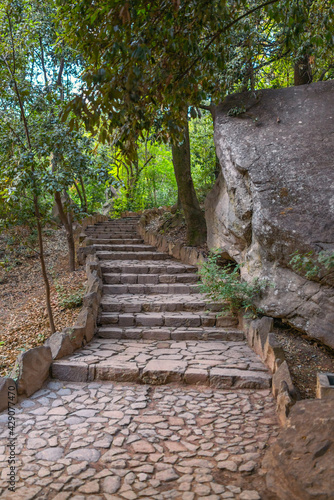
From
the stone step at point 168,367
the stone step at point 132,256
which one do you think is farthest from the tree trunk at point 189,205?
the stone step at point 168,367

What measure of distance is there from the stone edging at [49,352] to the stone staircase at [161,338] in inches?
5.6

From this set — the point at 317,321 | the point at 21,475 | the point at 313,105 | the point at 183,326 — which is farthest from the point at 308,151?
the point at 21,475

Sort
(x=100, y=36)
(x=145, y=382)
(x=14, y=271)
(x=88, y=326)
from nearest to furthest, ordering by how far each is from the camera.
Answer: (x=100, y=36) → (x=145, y=382) → (x=88, y=326) → (x=14, y=271)

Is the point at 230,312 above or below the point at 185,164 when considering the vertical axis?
below

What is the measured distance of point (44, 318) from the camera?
7.38m

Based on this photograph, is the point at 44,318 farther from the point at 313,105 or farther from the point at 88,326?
the point at 313,105

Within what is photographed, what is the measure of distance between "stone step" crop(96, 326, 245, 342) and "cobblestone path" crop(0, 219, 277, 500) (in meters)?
0.01

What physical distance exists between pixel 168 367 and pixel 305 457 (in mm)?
2258

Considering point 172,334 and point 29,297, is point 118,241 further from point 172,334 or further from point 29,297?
point 172,334

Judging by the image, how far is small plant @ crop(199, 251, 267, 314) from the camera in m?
5.77

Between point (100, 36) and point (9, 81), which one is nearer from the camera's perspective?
point (100, 36)

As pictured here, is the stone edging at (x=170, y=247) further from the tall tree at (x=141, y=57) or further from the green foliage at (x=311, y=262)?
the tall tree at (x=141, y=57)

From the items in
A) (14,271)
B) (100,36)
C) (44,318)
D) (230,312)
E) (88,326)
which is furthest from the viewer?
(14,271)

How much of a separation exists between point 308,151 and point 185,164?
397cm
